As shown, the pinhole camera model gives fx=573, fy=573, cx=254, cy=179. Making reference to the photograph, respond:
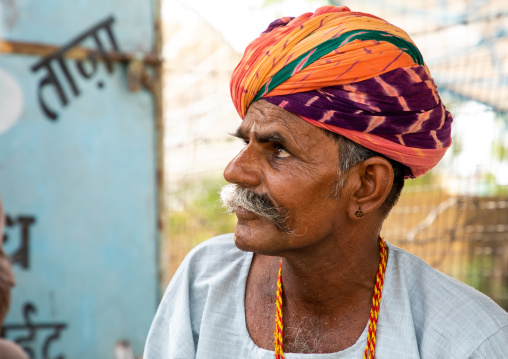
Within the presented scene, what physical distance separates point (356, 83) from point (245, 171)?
455 millimetres

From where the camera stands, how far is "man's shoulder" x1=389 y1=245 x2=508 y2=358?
1.76 meters

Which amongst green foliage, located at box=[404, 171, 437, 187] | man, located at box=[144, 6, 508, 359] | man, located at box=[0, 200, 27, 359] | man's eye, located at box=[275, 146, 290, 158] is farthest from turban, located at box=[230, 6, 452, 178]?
green foliage, located at box=[404, 171, 437, 187]

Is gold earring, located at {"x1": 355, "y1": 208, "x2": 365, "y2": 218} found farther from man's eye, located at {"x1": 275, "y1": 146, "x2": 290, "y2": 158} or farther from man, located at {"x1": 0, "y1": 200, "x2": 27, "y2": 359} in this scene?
man, located at {"x1": 0, "y1": 200, "x2": 27, "y2": 359}

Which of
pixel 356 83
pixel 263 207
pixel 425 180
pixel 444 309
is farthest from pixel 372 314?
pixel 425 180

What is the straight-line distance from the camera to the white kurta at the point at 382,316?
1.78 meters

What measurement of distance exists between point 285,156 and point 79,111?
343 centimetres

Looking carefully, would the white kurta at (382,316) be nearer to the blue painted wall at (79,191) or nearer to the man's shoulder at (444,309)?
the man's shoulder at (444,309)

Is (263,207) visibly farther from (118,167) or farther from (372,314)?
(118,167)

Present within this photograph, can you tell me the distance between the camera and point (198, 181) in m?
5.87

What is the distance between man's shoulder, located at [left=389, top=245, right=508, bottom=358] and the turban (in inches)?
15.3

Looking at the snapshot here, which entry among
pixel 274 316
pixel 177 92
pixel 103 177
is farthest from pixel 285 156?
pixel 177 92

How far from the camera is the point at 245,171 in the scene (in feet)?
6.20

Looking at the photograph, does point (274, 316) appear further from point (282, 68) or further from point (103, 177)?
point (103, 177)

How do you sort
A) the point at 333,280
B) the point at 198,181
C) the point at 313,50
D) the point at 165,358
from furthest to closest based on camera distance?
1. the point at 198,181
2. the point at 165,358
3. the point at 333,280
4. the point at 313,50
